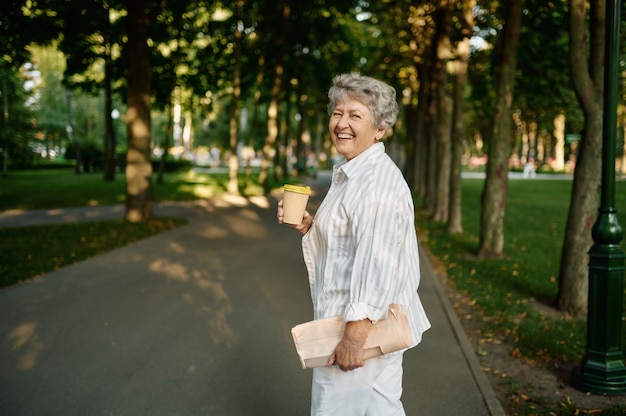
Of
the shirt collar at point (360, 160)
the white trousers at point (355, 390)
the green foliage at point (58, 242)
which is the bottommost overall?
the green foliage at point (58, 242)

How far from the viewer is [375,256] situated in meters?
2.53

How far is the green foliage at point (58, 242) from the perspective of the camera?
955cm

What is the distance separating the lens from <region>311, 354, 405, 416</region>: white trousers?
271 centimetres

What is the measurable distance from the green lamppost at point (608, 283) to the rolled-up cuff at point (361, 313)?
3.36m

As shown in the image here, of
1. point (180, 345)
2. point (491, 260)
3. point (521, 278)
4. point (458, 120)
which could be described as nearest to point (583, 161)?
point (521, 278)

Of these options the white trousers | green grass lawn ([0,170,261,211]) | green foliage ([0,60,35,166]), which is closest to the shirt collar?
the white trousers

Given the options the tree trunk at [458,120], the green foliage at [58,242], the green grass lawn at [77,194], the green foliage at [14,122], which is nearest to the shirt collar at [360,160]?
the green foliage at [58,242]

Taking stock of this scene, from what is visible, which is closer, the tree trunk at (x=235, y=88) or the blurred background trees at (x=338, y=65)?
the blurred background trees at (x=338, y=65)

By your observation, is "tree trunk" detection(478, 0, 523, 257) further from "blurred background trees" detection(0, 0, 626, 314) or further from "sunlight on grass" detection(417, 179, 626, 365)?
"sunlight on grass" detection(417, 179, 626, 365)

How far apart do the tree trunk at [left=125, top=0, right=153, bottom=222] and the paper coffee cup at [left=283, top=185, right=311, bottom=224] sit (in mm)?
12953

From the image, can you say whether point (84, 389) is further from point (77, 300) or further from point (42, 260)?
Result: point (42, 260)

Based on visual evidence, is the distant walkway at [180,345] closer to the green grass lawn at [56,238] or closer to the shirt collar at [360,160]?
the green grass lawn at [56,238]

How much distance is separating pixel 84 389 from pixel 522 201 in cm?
2384

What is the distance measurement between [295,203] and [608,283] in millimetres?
3348
